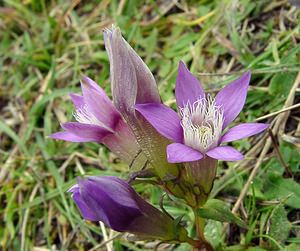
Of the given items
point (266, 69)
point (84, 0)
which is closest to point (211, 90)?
point (266, 69)

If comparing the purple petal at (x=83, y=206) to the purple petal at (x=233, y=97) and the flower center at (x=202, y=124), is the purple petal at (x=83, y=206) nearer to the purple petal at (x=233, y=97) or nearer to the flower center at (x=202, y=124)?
the flower center at (x=202, y=124)

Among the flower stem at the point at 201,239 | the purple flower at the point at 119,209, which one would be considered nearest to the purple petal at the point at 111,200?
the purple flower at the point at 119,209

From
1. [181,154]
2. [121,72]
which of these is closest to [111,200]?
[181,154]

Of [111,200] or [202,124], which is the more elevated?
[202,124]

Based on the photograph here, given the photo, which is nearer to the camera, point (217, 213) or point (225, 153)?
point (225, 153)

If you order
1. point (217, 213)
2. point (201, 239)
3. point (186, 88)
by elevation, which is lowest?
point (201, 239)

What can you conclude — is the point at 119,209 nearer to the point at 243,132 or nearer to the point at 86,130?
the point at 86,130

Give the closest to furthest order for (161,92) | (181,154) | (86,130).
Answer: (181,154) → (86,130) → (161,92)

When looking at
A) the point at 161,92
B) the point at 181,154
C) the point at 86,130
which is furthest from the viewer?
the point at 161,92
